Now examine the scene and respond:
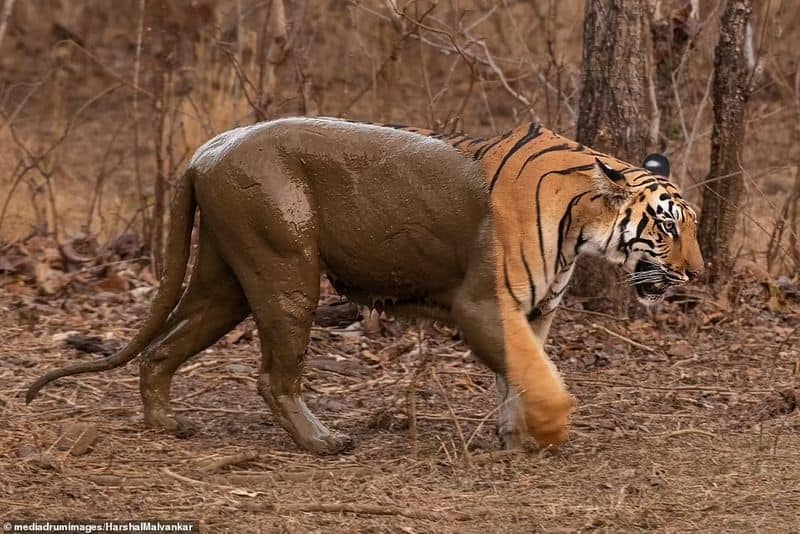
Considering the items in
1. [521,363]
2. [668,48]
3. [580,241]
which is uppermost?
[668,48]

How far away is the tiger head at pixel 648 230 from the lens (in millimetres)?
5223

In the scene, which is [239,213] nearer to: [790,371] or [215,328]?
[215,328]

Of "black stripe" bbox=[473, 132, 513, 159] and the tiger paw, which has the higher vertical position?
"black stripe" bbox=[473, 132, 513, 159]

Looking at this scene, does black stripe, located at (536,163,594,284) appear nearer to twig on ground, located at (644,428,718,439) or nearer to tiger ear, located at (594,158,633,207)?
tiger ear, located at (594,158,633,207)

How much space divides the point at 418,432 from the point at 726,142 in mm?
3194

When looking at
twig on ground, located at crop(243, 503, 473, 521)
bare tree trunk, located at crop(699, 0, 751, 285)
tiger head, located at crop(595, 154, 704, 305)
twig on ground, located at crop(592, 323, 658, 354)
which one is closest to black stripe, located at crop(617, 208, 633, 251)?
tiger head, located at crop(595, 154, 704, 305)

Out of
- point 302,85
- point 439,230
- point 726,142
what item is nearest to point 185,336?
point 439,230

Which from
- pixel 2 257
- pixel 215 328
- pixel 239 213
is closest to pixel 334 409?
pixel 215 328

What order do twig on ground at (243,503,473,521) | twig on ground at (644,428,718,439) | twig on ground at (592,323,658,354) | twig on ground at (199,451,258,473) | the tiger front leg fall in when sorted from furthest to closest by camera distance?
twig on ground at (592,323,658,354) < twig on ground at (644,428,718,439) < the tiger front leg < twig on ground at (199,451,258,473) < twig on ground at (243,503,473,521)

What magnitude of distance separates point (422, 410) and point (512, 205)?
136cm

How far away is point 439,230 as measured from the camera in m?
5.21

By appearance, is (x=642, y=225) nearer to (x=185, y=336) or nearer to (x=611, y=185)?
(x=611, y=185)

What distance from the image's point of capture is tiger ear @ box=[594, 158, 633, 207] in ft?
17.0

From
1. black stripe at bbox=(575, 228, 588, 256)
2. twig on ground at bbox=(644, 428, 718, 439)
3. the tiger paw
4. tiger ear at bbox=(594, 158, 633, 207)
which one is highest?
tiger ear at bbox=(594, 158, 633, 207)
